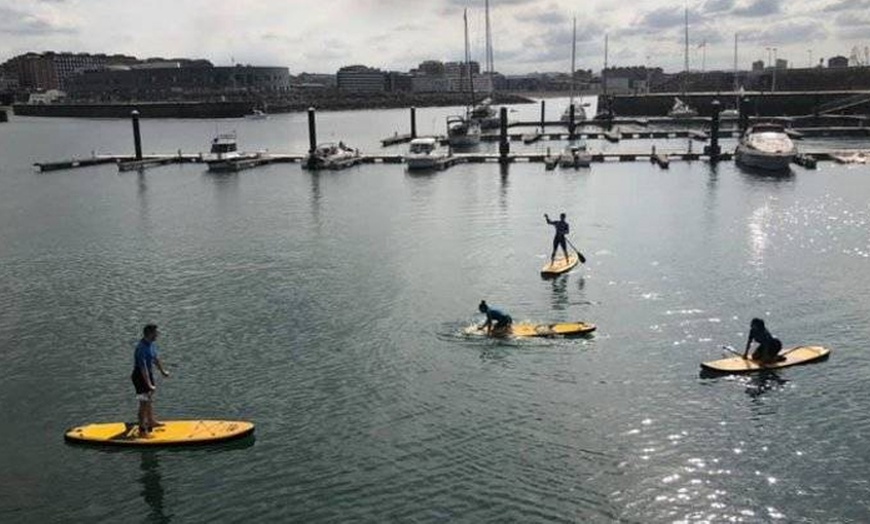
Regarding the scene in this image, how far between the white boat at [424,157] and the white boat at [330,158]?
664cm

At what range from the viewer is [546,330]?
24.8 metres

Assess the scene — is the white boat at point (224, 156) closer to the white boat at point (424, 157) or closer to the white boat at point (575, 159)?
the white boat at point (424, 157)

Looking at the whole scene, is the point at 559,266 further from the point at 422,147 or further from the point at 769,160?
the point at 422,147

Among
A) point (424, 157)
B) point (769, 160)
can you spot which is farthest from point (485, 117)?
point (769, 160)

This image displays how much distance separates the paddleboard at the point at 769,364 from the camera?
2167 cm

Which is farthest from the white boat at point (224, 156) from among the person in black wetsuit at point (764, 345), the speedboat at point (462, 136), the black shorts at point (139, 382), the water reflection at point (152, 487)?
the person in black wetsuit at point (764, 345)

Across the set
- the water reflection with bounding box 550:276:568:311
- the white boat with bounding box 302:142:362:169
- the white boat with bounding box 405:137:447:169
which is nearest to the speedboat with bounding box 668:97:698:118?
the white boat with bounding box 405:137:447:169

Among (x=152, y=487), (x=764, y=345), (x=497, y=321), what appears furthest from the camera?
(x=497, y=321)

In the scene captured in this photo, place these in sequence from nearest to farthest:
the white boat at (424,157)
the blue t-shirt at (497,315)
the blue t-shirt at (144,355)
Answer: the blue t-shirt at (144,355)
the blue t-shirt at (497,315)
the white boat at (424,157)

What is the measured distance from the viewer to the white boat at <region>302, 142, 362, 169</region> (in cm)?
7612

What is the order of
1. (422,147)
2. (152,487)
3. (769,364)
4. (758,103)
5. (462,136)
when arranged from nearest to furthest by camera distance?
1. (152,487)
2. (769,364)
3. (422,147)
4. (462,136)
5. (758,103)

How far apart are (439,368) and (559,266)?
12.2m

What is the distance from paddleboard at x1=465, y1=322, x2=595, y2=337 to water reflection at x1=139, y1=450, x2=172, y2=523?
1075cm

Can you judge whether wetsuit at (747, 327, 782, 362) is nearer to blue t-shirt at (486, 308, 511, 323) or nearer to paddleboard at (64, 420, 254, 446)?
blue t-shirt at (486, 308, 511, 323)
